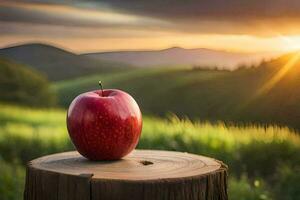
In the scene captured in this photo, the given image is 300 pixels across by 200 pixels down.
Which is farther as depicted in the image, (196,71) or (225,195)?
(196,71)

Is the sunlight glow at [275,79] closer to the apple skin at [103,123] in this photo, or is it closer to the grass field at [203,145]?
the grass field at [203,145]

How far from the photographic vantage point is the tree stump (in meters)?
2.64

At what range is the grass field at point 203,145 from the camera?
5445 millimetres

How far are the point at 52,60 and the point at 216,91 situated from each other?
1407 mm

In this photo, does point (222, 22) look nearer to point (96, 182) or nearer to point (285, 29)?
point (285, 29)

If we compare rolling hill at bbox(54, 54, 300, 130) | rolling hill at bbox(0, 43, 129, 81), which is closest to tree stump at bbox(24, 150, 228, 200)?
rolling hill at bbox(54, 54, 300, 130)

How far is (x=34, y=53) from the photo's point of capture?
5891 millimetres

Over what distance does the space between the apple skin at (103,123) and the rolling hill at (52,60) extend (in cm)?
302

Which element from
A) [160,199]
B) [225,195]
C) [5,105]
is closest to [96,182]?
[160,199]

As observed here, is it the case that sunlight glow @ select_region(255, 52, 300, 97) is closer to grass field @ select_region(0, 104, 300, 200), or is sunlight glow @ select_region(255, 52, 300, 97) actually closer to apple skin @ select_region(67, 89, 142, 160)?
grass field @ select_region(0, 104, 300, 200)

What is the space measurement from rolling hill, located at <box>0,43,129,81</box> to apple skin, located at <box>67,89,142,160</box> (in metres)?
3.02

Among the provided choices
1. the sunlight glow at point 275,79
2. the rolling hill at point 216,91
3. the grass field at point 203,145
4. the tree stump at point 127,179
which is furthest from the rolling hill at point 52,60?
the tree stump at point 127,179

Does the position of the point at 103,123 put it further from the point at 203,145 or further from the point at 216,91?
the point at 216,91

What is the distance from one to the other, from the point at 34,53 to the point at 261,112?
194 centimetres
